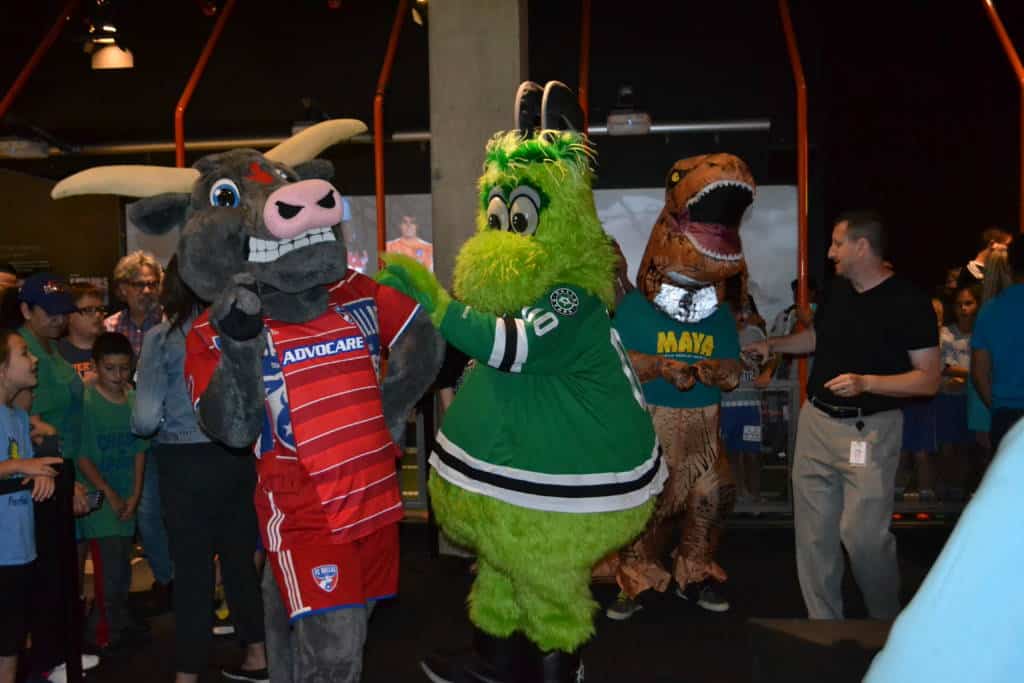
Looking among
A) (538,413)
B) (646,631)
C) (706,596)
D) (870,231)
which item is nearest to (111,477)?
(538,413)

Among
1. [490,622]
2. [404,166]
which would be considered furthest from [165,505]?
[404,166]

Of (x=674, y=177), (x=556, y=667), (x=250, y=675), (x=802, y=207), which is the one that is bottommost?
(x=250, y=675)

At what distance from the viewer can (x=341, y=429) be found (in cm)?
224

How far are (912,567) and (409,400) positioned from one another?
10.3ft

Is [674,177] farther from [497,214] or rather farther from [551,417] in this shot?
[551,417]

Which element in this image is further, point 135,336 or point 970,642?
point 135,336

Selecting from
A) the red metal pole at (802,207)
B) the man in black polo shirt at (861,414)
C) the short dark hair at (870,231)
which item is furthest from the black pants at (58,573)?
the red metal pole at (802,207)

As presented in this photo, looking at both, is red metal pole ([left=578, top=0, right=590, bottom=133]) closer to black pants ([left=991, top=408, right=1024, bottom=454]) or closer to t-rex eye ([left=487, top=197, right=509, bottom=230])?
black pants ([left=991, top=408, right=1024, bottom=454])

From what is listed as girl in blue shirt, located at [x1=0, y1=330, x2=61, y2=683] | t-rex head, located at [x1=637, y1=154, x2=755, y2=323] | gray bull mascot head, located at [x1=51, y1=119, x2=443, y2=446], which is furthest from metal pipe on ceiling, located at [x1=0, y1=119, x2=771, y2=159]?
gray bull mascot head, located at [x1=51, y1=119, x2=443, y2=446]

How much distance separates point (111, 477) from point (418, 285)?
1766mm

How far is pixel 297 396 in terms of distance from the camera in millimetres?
2227

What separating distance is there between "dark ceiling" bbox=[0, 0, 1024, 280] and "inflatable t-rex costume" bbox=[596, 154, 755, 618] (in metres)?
3.39

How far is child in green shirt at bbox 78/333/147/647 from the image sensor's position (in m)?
3.50

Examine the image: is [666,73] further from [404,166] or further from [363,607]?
[363,607]
